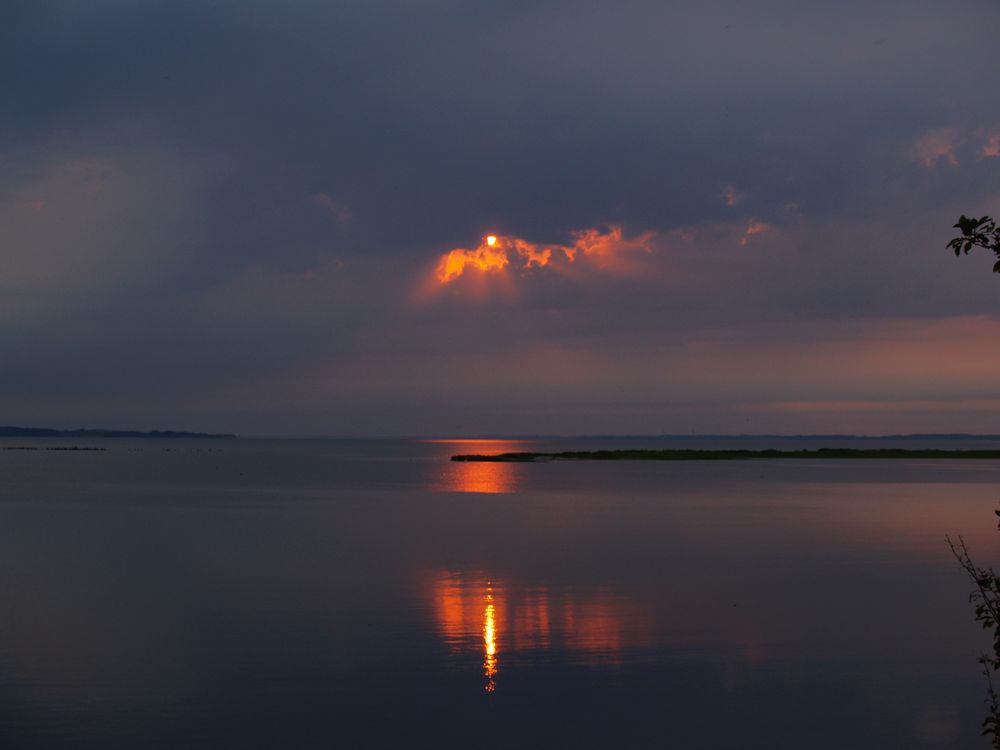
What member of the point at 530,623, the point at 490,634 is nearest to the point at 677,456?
the point at 530,623

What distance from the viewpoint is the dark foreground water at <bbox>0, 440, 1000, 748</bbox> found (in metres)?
14.3

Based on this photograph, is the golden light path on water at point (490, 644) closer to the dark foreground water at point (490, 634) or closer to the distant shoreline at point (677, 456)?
the dark foreground water at point (490, 634)

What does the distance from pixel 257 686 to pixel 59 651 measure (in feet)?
16.7

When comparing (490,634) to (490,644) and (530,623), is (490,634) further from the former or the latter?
(530,623)

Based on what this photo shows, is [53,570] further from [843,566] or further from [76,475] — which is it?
[76,475]

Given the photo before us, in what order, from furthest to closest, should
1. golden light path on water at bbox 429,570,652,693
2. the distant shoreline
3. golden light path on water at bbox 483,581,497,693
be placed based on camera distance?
the distant shoreline < golden light path on water at bbox 429,570,652,693 < golden light path on water at bbox 483,581,497,693

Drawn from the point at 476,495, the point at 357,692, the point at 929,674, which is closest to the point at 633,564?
the point at 929,674

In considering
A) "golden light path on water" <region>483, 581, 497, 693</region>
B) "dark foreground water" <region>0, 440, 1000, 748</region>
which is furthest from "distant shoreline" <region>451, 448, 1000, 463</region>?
"golden light path on water" <region>483, 581, 497, 693</region>

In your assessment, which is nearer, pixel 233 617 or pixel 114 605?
pixel 233 617

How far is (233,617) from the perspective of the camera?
22.3m

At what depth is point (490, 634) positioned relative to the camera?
66.6 feet

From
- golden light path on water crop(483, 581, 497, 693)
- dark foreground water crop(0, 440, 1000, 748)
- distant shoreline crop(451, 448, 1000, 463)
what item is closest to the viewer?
dark foreground water crop(0, 440, 1000, 748)

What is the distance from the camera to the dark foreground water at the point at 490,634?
14266 millimetres

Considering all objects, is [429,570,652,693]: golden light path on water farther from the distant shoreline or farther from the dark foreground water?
the distant shoreline
